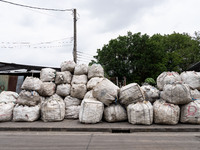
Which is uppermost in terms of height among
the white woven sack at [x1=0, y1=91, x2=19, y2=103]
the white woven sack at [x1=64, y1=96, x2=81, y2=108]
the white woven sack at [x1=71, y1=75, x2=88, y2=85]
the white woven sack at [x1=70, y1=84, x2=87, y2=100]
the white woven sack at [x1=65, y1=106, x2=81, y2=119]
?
the white woven sack at [x1=71, y1=75, x2=88, y2=85]

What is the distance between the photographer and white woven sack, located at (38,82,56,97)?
19.2 feet

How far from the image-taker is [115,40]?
61.2ft

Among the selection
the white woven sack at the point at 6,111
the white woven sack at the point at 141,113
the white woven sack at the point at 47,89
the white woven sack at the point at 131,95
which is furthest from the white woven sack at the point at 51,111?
the white woven sack at the point at 141,113

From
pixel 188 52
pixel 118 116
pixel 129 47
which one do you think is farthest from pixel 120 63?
pixel 118 116

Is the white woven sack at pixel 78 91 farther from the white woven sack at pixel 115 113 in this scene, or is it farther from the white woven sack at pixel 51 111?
the white woven sack at pixel 115 113

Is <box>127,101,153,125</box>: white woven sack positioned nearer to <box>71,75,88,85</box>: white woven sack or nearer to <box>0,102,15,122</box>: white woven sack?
<box>71,75,88,85</box>: white woven sack

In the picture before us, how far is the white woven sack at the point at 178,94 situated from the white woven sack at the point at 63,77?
12.3 ft

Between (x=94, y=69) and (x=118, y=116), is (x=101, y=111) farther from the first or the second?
(x=94, y=69)

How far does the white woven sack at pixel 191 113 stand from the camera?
4711 mm

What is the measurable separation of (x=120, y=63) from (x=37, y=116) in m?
13.2

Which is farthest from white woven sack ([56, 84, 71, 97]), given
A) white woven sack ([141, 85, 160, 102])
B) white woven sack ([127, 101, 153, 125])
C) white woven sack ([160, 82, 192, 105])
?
white woven sack ([160, 82, 192, 105])

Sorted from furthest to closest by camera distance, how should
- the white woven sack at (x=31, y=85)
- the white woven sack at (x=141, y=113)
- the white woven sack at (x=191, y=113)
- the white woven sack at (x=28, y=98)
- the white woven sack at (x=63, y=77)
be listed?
the white woven sack at (x=63, y=77) < the white woven sack at (x=31, y=85) < the white woven sack at (x=28, y=98) < the white woven sack at (x=191, y=113) < the white woven sack at (x=141, y=113)

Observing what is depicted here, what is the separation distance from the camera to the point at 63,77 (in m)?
6.26

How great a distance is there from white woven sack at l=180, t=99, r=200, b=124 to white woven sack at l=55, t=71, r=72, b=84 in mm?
4292
